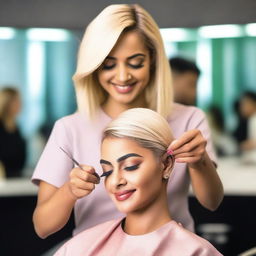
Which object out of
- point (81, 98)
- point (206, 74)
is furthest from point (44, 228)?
point (206, 74)

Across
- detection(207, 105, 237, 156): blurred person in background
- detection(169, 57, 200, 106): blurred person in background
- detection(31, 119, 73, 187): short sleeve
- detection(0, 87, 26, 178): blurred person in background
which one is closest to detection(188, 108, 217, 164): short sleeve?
detection(31, 119, 73, 187): short sleeve

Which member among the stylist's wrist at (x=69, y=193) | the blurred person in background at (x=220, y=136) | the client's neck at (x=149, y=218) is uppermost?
the stylist's wrist at (x=69, y=193)

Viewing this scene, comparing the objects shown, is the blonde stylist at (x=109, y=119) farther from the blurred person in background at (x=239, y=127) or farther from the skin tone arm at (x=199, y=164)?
the blurred person in background at (x=239, y=127)

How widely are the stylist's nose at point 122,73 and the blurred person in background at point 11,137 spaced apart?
1566 millimetres

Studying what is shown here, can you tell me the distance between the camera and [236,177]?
2.96 metres

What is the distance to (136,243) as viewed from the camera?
153cm

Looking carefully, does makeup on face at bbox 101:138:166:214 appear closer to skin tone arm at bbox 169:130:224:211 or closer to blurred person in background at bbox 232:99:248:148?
skin tone arm at bbox 169:130:224:211

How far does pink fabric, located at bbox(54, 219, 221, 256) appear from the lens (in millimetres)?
1485

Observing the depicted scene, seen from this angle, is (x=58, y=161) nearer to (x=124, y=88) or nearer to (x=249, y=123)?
(x=124, y=88)

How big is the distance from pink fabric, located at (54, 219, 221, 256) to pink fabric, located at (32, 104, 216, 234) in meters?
0.13

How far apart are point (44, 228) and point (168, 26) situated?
1.08 metres

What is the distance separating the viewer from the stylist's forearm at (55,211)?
159 cm

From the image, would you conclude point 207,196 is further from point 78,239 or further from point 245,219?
point 245,219

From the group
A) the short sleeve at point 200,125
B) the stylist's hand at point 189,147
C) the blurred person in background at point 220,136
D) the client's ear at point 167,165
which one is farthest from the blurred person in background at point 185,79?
the stylist's hand at point 189,147
